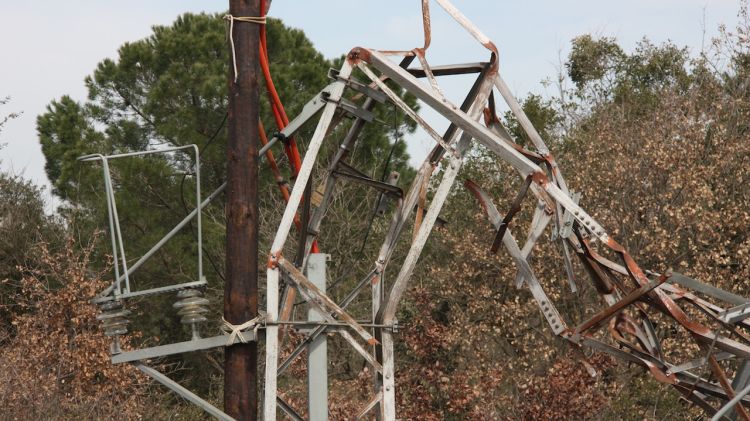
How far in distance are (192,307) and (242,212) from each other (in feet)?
2.28

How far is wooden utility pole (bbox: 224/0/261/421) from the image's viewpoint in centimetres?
712

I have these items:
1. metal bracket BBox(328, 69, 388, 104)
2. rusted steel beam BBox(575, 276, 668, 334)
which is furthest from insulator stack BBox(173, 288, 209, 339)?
rusted steel beam BBox(575, 276, 668, 334)

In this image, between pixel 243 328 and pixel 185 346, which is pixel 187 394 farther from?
pixel 243 328

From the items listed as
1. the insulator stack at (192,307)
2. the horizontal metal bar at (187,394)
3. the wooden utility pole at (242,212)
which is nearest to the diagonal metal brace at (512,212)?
the wooden utility pole at (242,212)

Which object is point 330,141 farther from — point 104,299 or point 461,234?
point 104,299

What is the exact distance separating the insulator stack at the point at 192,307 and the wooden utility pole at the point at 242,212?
18 cm

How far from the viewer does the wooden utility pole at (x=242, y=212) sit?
712 cm

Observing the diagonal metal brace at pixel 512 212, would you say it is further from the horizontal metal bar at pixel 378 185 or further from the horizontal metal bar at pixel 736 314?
the horizontal metal bar at pixel 736 314

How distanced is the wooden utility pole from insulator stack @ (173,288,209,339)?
183 millimetres

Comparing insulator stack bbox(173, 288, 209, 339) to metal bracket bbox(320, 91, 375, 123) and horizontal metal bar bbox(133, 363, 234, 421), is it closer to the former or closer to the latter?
horizontal metal bar bbox(133, 363, 234, 421)

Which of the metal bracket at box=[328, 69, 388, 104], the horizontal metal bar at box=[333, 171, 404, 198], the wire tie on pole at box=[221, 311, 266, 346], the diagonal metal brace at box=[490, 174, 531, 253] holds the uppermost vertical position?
the metal bracket at box=[328, 69, 388, 104]

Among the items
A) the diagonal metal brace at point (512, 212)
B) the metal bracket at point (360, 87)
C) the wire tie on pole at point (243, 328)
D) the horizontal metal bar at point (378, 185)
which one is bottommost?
the wire tie on pole at point (243, 328)

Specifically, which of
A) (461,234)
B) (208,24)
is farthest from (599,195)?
(208,24)

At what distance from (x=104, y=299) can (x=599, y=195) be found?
13.7 meters
